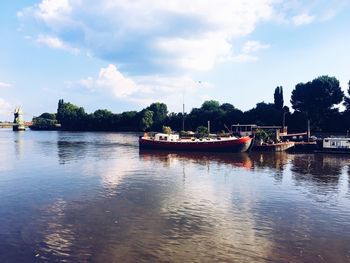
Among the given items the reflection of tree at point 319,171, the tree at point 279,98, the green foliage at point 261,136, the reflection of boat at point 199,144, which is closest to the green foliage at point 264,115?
the tree at point 279,98

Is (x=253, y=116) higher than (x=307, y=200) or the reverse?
higher

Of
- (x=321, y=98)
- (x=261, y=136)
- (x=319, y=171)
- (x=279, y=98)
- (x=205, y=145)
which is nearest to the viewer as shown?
(x=319, y=171)

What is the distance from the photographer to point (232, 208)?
26.9m

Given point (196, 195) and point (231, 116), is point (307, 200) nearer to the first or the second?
point (196, 195)

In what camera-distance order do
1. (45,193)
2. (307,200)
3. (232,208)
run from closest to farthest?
1. (232,208)
2. (307,200)
3. (45,193)

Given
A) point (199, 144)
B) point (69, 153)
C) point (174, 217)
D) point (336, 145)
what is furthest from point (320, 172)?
point (69, 153)

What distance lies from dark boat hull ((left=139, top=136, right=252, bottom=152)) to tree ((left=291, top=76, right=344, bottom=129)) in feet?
204

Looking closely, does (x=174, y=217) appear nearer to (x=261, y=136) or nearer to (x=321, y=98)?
(x=261, y=136)

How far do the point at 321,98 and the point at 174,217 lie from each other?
118016mm

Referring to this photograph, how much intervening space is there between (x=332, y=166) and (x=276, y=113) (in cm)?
7848

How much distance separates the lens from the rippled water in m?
18.0

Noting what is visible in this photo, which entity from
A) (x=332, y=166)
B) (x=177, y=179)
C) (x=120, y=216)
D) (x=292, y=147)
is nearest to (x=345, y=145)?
(x=292, y=147)

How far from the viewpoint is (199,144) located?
75.4 metres

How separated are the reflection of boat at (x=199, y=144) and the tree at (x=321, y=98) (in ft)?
203
